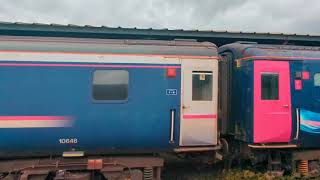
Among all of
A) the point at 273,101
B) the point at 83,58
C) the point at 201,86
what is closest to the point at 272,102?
the point at 273,101

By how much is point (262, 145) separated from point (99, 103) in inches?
149

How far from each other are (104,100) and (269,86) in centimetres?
373

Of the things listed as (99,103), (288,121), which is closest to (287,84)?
(288,121)

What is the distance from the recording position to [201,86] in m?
8.55

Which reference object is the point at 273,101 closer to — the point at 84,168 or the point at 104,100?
the point at 104,100

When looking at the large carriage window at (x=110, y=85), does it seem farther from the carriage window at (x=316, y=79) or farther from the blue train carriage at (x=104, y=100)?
the carriage window at (x=316, y=79)

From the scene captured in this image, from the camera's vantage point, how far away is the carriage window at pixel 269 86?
8913mm

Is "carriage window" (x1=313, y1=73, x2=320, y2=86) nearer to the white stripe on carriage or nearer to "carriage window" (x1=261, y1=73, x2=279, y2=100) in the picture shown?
"carriage window" (x1=261, y1=73, x2=279, y2=100)

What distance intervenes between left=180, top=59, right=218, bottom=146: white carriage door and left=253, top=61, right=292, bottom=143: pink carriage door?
1.01 metres

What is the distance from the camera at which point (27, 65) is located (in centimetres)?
782

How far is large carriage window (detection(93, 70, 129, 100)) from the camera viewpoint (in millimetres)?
8055

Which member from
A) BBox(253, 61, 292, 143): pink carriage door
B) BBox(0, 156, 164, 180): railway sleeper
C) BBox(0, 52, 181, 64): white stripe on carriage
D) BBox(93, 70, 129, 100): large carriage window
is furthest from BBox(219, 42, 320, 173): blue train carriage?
BBox(93, 70, 129, 100): large carriage window

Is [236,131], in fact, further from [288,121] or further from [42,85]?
[42,85]

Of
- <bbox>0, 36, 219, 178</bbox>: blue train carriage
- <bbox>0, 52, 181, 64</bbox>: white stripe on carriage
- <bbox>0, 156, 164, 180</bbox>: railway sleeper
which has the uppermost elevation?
<bbox>0, 52, 181, 64</bbox>: white stripe on carriage
